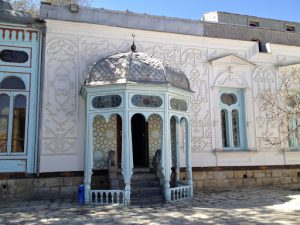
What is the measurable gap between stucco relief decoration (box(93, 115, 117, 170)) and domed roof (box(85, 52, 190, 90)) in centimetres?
168

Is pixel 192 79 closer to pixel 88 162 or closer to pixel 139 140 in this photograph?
pixel 139 140

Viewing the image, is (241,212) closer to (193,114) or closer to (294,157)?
(193,114)

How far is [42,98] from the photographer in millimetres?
9781

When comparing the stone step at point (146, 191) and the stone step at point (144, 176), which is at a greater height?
the stone step at point (144, 176)

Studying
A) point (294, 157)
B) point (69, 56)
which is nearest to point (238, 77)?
point (294, 157)

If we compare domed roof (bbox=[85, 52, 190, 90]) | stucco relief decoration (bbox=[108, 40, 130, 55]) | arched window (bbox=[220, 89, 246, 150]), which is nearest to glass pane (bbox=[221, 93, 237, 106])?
arched window (bbox=[220, 89, 246, 150])

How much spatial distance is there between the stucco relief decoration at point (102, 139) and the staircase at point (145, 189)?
→ 3.58 ft

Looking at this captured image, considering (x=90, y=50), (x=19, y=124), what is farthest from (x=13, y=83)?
(x=90, y=50)

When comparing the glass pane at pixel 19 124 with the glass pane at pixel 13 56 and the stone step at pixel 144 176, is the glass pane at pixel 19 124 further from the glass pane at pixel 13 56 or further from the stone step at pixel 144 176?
the stone step at pixel 144 176

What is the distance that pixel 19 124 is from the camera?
966 cm

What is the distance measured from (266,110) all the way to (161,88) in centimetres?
546

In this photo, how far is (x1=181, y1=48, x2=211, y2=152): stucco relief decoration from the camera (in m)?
11.3

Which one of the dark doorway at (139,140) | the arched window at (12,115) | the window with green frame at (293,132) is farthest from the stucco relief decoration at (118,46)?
the window with green frame at (293,132)

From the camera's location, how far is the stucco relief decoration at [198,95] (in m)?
11.3
